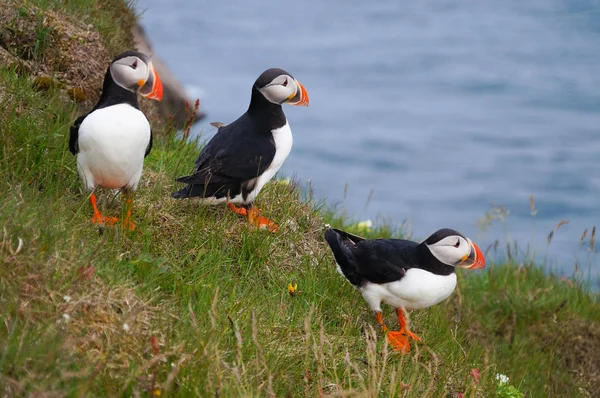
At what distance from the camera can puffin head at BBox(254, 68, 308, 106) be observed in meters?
6.34

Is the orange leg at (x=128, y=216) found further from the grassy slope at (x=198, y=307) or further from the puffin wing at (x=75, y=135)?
the puffin wing at (x=75, y=135)

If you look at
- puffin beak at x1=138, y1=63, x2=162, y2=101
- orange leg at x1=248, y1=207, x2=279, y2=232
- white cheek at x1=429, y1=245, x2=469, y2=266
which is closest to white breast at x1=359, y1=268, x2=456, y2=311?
white cheek at x1=429, y1=245, x2=469, y2=266

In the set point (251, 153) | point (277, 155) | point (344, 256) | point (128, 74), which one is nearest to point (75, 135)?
point (128, 74)

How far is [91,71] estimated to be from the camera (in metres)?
7.76

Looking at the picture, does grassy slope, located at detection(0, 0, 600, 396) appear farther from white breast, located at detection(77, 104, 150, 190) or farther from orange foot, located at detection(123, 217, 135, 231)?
white breast, located at detection(77, 104, 150, 190)

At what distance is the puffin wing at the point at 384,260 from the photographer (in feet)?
17.9

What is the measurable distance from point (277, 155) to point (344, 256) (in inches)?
43.9

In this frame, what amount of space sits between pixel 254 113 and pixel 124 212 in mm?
1362

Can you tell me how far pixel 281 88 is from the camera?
20.8ft

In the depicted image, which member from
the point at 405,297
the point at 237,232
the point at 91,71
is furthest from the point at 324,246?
the point at 91,71

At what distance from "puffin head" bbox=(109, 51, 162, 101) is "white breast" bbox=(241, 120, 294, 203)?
111 cm

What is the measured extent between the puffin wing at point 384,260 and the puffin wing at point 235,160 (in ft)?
3.34

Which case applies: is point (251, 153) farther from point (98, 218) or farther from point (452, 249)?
point (452, 249)

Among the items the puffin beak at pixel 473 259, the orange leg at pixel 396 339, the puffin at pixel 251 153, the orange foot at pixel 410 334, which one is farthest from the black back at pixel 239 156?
the puffin beak at pixel 473 259
